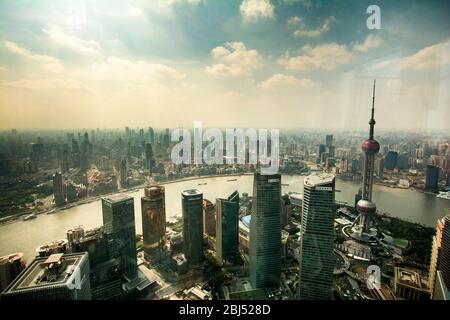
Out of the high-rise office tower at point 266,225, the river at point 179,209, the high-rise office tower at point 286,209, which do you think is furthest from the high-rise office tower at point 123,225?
the high-rise office tower at point 286,209

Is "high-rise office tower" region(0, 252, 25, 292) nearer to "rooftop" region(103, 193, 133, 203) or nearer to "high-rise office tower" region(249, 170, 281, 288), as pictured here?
"rooftop" region(103, 193, 133, 203)

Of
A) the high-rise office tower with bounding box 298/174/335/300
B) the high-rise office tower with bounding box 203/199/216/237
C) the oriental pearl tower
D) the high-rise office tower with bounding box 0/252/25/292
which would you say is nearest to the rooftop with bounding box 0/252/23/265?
the high-rise office tower with bounding box 0/252/25/292

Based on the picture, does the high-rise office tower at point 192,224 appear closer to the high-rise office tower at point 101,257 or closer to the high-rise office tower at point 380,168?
the high-rise office tower at point 101,257

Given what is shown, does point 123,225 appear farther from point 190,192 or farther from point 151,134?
point 151,134

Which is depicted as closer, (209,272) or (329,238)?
(329,238)

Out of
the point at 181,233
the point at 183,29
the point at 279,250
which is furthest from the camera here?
the point at 181,233
